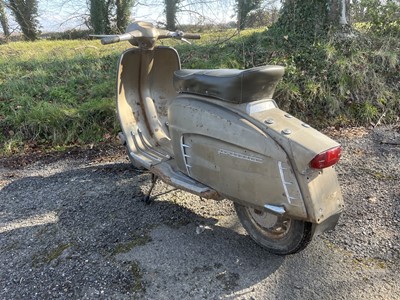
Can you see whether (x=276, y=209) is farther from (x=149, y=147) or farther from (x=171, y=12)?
(x=171, y=12)

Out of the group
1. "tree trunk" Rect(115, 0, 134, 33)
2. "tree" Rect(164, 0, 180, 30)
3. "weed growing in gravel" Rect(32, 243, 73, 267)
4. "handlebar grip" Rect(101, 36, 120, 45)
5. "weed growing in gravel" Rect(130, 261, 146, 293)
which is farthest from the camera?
"tree" Rect(164, 0, 180, 30)

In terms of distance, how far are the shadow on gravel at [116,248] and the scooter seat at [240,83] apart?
1045 millimetres

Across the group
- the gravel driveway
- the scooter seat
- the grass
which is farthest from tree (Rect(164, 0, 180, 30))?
the scooter seat

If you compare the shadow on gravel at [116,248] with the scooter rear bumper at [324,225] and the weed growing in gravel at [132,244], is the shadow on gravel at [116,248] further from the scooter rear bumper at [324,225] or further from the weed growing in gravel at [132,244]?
the scooter rear bumper at [324,225]

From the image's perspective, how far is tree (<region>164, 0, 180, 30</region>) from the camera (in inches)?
510

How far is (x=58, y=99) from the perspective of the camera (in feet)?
18.4

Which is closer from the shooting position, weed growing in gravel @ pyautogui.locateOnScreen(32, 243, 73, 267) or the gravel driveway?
the gravel driveway

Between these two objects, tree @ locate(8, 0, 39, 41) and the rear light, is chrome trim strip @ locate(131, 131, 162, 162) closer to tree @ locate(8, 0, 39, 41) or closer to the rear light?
the rear light

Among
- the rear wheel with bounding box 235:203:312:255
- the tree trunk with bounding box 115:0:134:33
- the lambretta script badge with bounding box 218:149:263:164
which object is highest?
the tree trunk with bounding box 115:0:134:33

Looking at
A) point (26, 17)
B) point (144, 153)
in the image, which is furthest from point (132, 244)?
point (26, 17)

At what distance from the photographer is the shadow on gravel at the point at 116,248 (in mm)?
2338

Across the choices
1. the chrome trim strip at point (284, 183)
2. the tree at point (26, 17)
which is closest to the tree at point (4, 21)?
the tree at point (26, 17)

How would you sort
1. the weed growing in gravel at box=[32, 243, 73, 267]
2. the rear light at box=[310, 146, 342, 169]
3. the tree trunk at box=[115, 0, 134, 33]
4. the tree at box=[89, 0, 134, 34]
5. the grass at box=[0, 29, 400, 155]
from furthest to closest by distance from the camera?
1. the tree trunk at box=[115, 0, 134, 33]
2. the tree at box=[89, 0, 134, 34]
3. the grass at box=[0, 29, 400, 155]
4. the weed growing in gravel at box=[32, 243, 73, 267]
5. the rear light at box=[310, 146, 342, 169]

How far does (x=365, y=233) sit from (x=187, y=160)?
1428 mm
